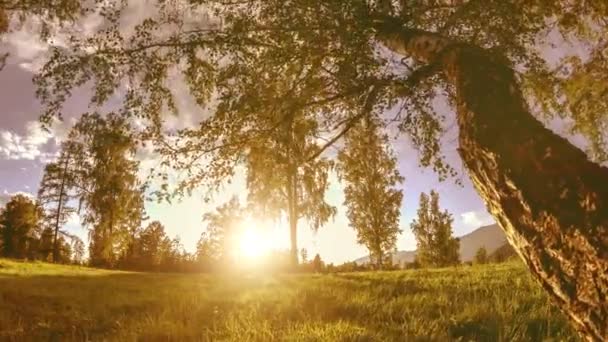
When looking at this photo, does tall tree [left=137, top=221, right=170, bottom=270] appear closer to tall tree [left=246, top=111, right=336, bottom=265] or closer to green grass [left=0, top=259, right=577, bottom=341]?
green grass [left=0, top=259, right=577, bottom=341]

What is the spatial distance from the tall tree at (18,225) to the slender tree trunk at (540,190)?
54.8m

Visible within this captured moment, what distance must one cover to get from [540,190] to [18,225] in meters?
57.6

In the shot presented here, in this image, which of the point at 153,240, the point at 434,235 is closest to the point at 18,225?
the point at 153,240

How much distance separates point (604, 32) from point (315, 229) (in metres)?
24.4

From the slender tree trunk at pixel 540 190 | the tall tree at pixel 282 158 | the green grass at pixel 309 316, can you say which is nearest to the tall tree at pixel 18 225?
the green grass at pixel 309 316

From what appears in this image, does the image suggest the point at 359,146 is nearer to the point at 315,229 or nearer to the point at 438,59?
the point at 438,59

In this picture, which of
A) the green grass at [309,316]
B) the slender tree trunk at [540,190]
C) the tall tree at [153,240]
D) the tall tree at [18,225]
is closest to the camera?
the slender tree trunk at [540,190]

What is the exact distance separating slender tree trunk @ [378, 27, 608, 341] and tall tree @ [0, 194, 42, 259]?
54792 millimetres

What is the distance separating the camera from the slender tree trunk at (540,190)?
2875mm

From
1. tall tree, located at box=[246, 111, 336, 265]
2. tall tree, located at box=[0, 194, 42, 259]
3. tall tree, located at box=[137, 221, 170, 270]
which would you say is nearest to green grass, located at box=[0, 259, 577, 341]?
tall tree, located at box=[246, 111, 336, 265]

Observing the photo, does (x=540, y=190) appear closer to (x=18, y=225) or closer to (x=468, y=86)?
(x=468, y=86)

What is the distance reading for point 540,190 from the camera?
3.19 metres

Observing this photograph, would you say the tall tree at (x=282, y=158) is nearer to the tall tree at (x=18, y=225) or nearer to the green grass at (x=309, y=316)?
the green grass at (x=309, y=316)

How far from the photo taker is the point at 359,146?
9195mm
